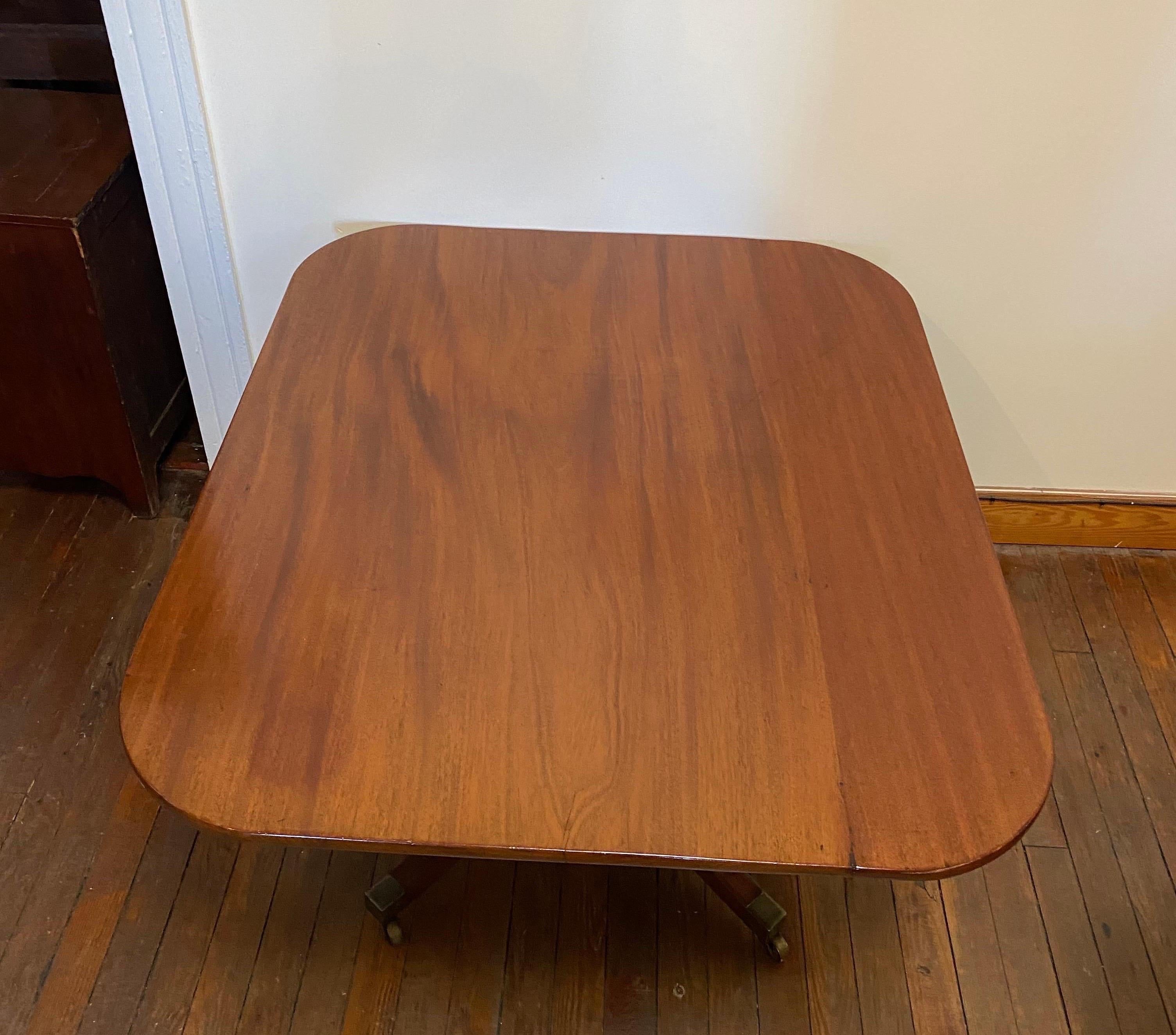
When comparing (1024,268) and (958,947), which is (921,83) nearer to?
(1024,268)

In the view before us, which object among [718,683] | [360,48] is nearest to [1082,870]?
[718,683]

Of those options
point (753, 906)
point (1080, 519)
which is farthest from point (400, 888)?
point (1080, 519)

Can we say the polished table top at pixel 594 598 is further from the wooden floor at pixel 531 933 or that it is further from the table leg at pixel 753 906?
the wooden floor at pixel 531 933

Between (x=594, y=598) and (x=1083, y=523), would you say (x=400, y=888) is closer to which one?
(x=594, y=598)

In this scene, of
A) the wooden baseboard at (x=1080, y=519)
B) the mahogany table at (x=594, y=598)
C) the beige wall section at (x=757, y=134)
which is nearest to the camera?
the mahogany table at (x=594, y=598)

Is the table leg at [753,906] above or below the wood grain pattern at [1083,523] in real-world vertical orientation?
below

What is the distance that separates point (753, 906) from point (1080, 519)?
108 centimetres

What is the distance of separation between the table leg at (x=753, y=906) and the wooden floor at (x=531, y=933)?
52 mm

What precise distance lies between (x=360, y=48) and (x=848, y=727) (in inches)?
43.7

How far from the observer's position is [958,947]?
144cm

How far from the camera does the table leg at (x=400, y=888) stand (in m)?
1.37

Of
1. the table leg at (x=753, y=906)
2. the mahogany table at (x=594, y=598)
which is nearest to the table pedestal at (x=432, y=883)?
the table leg at (x=753, y=906)

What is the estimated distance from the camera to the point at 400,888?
1.38m

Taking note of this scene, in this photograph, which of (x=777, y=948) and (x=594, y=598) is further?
(x=777, y=948)
